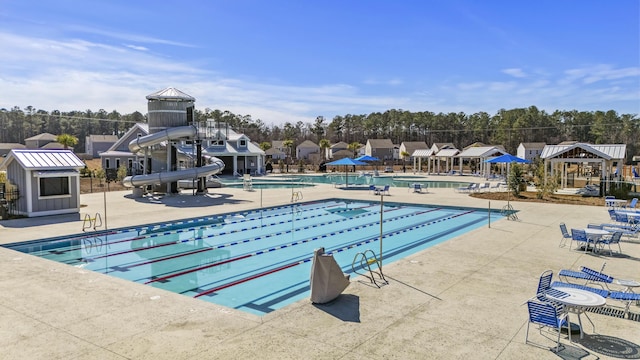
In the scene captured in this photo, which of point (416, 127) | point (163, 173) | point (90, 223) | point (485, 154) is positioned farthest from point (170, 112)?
point (416, 127)

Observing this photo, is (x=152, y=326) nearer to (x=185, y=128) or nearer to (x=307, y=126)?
(x=185, y=128)

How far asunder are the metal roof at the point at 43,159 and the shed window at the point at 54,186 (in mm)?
468

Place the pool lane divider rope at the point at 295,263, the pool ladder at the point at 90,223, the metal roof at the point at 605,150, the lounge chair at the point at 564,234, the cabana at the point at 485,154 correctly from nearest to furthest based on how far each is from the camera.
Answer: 1. the pool lane divider rope at the point at 295,263
2. the lounge chair at the point at 564,234
3. the pool ladder at the point at 90,223
4. the metal roof at the point at 605,150
5. the cabana at the point at 485,154

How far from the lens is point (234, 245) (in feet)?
44.5

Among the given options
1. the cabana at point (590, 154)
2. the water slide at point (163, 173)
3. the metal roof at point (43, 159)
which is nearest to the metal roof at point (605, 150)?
the cabana at point (590, 154)

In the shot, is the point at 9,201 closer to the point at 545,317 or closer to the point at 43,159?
the point at 43,159

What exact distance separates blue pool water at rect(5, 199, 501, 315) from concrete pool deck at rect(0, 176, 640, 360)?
4.61 feet

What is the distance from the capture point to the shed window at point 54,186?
1728 centimetres

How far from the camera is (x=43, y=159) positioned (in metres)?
17.6

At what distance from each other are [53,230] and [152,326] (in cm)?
1023

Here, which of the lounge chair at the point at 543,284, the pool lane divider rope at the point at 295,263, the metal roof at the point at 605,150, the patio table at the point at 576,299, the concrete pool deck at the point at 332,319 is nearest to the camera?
the concrete pool deck at the point at 332,319

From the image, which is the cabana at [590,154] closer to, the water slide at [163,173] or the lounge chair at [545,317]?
the water slide at [163,173]

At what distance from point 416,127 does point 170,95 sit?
9257 centimetres

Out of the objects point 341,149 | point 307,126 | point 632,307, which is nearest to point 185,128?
point 632,307
